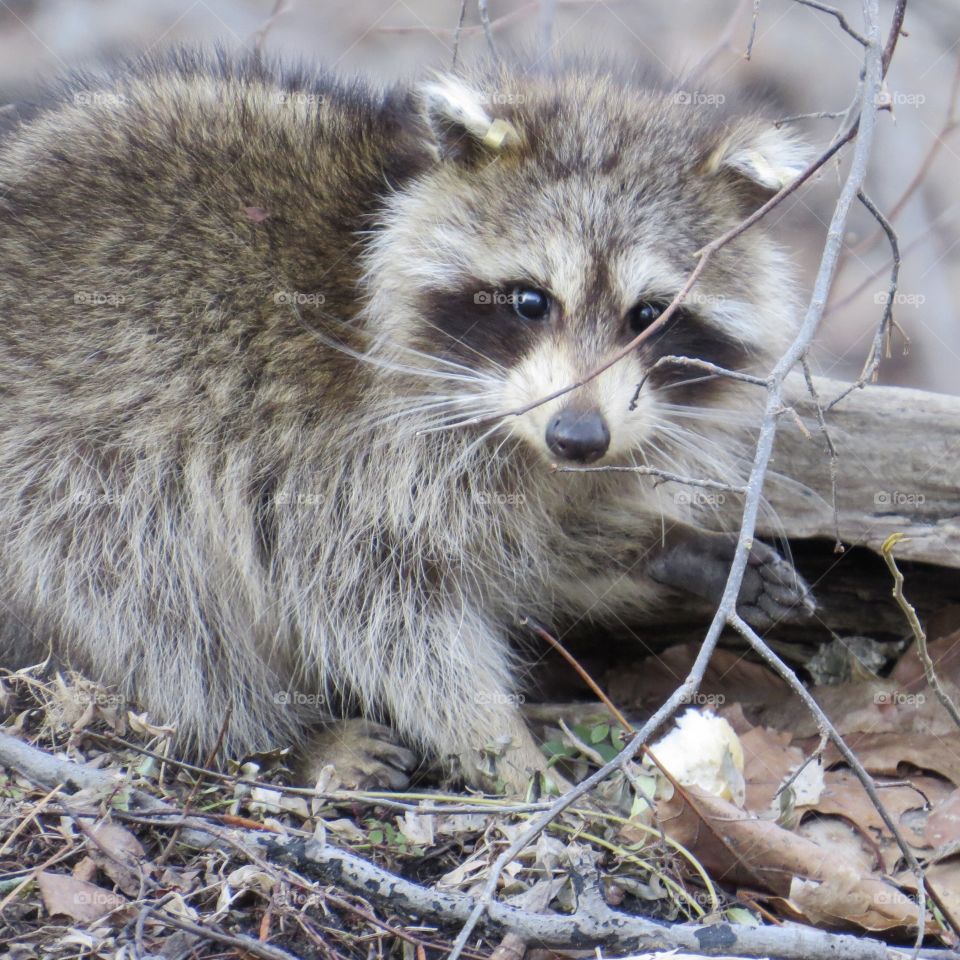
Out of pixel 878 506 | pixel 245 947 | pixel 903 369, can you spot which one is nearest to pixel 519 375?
pixel 878 506

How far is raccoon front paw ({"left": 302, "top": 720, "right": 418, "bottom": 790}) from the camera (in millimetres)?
3289

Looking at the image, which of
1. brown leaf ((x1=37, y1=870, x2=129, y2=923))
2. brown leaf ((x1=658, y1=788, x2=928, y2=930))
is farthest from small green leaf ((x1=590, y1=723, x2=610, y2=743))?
brown leaf ((x1=37, y1=870, x2=129, y2=923))

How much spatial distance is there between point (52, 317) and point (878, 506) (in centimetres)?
250

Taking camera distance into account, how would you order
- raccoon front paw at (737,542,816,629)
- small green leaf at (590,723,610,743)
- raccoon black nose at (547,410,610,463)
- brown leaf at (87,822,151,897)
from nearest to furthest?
brown leaf at (87,822,151,897)
raccoon black nose at (547,410,610,463)
raccoon front paw at (737,542,816,629)
small green leaf at (590,723,610,743)

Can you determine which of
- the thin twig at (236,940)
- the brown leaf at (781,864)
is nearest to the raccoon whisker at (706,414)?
the brown leaf at (781,864)

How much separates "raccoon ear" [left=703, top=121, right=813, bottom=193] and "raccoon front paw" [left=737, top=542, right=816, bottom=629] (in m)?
0.99

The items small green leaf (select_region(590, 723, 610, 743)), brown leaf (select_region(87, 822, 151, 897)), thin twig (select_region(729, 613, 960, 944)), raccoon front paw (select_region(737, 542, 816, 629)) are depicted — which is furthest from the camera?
small green leaf (select_region(590, 723, 610, 743))

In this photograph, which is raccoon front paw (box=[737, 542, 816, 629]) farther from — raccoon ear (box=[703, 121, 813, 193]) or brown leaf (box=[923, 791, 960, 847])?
raccoon ear (box=[703, 121, 813, 193])

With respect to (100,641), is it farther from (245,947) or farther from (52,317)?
(245,947)

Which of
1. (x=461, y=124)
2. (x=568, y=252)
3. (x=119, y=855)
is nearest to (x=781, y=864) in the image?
→ (x=119, y=855)

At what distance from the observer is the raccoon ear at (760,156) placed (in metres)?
3.18

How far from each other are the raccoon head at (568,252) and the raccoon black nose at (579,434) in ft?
0.31

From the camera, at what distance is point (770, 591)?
3.31 m

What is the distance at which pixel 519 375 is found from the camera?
308 centimetres
